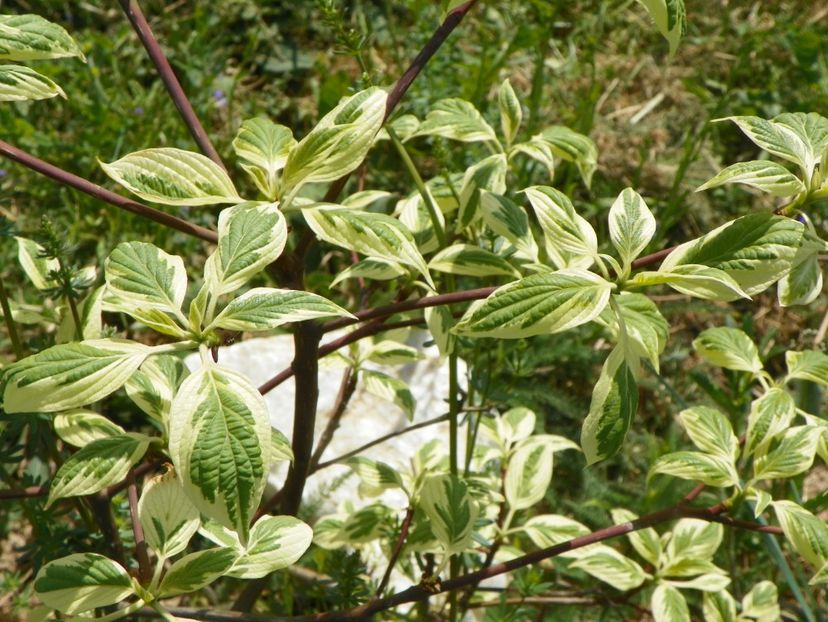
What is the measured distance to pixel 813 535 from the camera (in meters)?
1.24

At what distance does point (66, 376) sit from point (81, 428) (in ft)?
1.24

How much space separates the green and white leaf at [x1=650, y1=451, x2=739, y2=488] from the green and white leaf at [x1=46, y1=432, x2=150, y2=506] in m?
0.68

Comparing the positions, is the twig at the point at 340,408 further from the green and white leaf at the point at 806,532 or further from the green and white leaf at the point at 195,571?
the green and white leaf at the point at 806,532

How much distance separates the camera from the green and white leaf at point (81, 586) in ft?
3.54

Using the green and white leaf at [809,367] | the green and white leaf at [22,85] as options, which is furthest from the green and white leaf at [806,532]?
the green and white leaf at [22,85]

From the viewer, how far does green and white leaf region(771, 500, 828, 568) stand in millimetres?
1238

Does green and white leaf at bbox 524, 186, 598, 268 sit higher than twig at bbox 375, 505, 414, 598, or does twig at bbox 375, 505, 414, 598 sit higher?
green and white leaf at bbox 524, 186, 598, 268

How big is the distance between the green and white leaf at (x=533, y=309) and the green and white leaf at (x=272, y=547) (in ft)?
1.23

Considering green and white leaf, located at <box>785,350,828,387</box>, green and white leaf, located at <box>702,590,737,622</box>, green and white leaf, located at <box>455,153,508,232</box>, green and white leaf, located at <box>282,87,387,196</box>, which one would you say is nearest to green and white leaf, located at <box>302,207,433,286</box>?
green and white leaf, located at <box>282,87,387,196</box>

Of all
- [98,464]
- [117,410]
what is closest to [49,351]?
[98,464]

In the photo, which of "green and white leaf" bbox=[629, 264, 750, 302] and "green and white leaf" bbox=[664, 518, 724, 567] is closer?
"green and white leaf" bbox=[629, 264, 750, 302]

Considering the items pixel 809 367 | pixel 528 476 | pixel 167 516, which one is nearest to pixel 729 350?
pixel 809 367

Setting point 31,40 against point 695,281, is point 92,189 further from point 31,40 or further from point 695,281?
point 695,281

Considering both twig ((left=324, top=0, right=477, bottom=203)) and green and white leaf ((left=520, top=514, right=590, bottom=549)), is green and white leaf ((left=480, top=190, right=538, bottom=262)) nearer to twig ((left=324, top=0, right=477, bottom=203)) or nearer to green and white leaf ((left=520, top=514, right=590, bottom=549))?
twig ((left=324, top=0, right=477, bottom=203))
